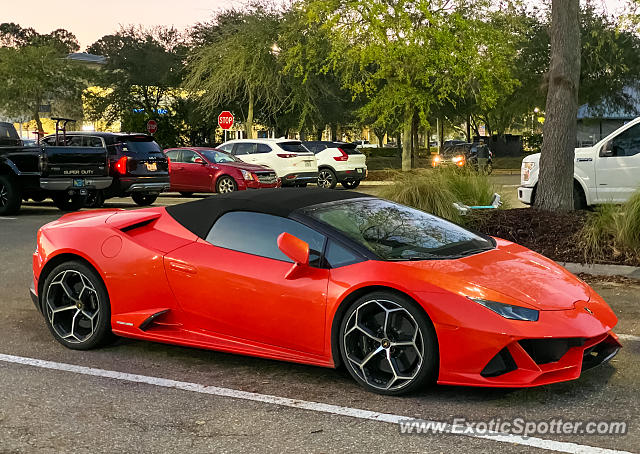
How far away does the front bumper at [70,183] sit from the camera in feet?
54.1

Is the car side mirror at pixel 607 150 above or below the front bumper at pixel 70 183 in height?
above

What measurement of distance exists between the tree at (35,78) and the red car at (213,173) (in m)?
36.8

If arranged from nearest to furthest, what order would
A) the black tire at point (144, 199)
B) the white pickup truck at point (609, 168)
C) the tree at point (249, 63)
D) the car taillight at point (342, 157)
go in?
the white pickup truck at point (609, 168) < the black tire at point (144, 199) < the car taillight at point (342, 157) < the tree at point (249, 63)

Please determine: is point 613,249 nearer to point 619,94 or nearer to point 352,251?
point 352,251

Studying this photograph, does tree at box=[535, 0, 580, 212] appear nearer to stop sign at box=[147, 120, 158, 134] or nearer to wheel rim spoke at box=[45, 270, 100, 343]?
wheel rim spoke at box=[45, 270, 100, 343]

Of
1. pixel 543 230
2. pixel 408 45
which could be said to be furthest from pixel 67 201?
pixel 408 45

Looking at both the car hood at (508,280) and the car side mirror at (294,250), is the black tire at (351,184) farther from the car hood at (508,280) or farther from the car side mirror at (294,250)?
the car side mirror at (294,250)

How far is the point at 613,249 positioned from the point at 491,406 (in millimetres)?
5407

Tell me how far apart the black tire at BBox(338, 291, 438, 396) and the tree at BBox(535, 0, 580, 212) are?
725 cm

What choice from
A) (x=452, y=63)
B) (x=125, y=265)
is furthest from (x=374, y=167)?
(x=125, y=265)

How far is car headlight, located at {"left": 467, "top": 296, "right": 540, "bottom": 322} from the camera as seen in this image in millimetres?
4387

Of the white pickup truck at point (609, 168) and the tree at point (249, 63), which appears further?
the tree at point (249, 63)

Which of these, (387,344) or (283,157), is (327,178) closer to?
(283,157)

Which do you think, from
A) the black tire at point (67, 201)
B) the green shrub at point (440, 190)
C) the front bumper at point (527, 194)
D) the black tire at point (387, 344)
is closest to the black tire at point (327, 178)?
the black tire at point (67, 201)
